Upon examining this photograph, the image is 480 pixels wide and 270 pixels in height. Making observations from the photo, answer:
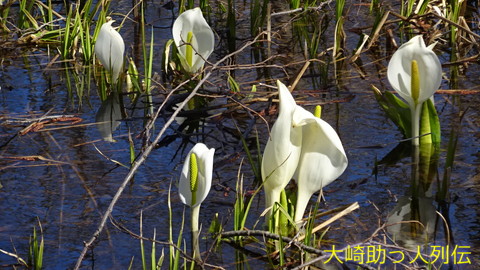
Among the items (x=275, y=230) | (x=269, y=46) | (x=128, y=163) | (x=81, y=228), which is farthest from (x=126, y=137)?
(x=269, y=46)

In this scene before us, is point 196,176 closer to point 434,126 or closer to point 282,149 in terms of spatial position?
point 282,149

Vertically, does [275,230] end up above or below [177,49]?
below

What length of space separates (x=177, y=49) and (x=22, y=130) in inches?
34.0

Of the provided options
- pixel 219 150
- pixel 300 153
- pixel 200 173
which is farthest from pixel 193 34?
pixel 200 173

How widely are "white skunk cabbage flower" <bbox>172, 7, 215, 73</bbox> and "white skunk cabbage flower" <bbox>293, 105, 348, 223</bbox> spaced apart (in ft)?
4.84

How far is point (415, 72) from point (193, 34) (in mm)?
1307

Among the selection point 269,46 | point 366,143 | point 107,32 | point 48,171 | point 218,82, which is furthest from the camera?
point 269,46

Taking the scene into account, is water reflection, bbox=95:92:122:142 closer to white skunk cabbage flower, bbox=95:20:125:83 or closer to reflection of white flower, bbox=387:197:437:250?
white skunk cabbage flower, bbox=95:20:125:83

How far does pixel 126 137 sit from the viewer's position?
3.26 meters

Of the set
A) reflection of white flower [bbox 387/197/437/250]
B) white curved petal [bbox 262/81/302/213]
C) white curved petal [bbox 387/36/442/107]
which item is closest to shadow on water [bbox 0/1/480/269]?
reflection of white flower [bbox 387/197/437/250]

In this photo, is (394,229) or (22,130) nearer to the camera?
(394,229)

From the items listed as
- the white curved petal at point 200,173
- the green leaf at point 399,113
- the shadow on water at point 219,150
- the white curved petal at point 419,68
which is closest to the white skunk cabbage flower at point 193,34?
the shadow on water at point 219,150

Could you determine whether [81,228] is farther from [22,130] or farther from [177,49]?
[177,49]

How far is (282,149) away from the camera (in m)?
2.27
